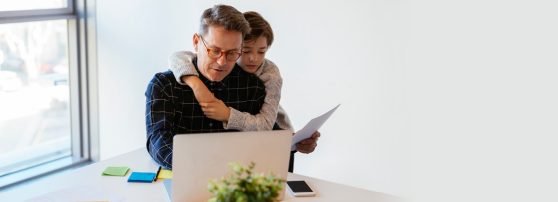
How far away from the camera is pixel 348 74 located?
3.17 metres

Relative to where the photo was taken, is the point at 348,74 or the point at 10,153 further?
the point at 10,153

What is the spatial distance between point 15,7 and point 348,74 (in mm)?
1903

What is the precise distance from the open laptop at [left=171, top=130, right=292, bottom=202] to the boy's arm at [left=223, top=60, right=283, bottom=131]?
0.38 m

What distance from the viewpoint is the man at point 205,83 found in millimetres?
2119

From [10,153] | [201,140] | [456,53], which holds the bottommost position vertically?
[10,153]

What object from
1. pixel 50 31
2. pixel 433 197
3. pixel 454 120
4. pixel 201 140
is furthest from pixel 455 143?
pixel 50 31

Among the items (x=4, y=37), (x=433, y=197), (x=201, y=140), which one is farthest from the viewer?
(x=4, y=37)

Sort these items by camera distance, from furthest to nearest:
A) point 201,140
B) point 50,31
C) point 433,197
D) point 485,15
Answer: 1. point 50,31
2. point 433,197
3. point 485,15
4. point 201,140

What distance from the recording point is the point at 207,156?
1741 mm

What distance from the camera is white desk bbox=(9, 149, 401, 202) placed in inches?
77.2

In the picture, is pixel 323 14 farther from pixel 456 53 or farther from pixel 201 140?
pixel 201 140

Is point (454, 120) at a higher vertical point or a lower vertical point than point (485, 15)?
lower

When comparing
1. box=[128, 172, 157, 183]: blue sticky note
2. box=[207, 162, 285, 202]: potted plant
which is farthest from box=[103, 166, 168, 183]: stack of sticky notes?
box=[207, 162, 285, 202]: potted plant

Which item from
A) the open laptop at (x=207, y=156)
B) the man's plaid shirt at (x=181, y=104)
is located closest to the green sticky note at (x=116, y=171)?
the man's plaid shirt at (x=181, y=104)
